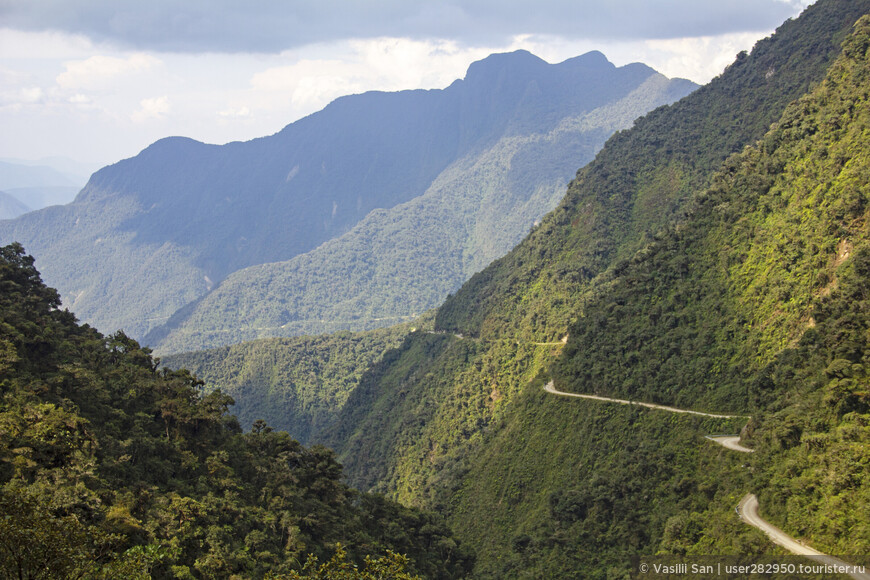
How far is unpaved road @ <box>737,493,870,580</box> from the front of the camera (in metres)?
30.3

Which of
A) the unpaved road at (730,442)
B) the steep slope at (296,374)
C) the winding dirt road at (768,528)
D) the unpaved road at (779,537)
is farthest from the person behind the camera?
the steep slope at (296,374)

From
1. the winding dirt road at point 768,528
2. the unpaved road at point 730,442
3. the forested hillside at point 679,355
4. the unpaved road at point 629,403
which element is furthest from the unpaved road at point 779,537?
the unpaved road at point 629,403

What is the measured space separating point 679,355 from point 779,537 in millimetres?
23785

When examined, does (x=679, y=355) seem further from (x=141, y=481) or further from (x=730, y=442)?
(x=141, y=481)

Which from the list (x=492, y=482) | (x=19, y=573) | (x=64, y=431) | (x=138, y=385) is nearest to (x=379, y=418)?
(x=492, y=482)

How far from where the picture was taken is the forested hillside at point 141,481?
21.8 meters

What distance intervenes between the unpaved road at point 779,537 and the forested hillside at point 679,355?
55 cm

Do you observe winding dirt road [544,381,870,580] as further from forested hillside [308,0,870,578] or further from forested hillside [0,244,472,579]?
forested hillside [0,244,472,579]

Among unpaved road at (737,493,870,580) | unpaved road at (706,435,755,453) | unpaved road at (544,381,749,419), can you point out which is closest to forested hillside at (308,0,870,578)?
unpaved road at (737,493,870,580)

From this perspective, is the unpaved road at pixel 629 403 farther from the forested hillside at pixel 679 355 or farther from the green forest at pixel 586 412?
the forested hillside at pixel 679 355

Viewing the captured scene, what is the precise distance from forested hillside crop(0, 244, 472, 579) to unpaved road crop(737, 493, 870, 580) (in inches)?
780

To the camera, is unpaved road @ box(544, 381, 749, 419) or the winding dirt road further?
unpaved road @ box(544, 381, 749, 419)

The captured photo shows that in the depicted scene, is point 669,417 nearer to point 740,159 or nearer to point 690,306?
point 690,306

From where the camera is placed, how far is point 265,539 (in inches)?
1425
